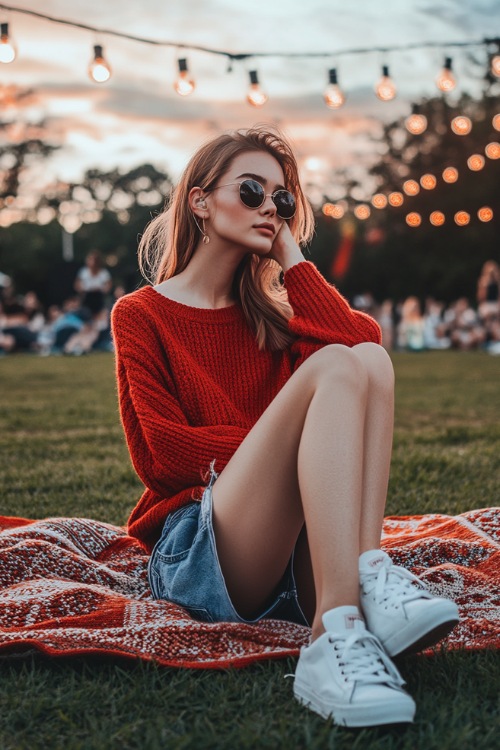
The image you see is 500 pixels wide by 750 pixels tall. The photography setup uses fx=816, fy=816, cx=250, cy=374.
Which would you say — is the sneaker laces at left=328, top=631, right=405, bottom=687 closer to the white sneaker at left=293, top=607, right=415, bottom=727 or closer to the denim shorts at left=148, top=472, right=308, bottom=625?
the white sneaker at left=293, top=607, right=415, bottom=727

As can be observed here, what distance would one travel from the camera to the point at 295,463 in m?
1.99

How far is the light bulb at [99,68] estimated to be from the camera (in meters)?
7.46

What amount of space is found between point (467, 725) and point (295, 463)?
70 centimetres

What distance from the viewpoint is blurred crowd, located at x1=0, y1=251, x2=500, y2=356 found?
1675cm

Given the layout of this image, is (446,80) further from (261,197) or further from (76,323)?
(76,323)

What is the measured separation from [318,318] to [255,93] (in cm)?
697

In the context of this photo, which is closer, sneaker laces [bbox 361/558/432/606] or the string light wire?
sneaker laces [bbox 361/558/432/606]

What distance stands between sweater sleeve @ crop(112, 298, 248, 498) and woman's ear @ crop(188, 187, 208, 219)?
43cm

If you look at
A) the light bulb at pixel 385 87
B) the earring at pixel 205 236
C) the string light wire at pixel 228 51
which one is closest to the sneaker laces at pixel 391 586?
the earring at pixel 205 236

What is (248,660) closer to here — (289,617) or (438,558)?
(289,617)

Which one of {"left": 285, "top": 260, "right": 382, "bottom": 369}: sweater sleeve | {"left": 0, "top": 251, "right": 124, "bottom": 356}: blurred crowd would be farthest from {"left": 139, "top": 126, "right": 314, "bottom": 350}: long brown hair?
{"left": 0, "top": 251, "right": 124, "bottom": 356}: blurred crowd

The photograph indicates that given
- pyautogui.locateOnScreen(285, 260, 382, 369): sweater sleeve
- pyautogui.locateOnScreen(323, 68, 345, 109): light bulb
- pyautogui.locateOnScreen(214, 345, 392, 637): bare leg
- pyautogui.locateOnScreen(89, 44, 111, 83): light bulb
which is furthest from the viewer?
pyautogui.locateOnScreen(323, 68, 345, 109): light bulb

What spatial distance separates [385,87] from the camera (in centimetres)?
959

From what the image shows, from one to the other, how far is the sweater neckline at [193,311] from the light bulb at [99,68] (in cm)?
565
